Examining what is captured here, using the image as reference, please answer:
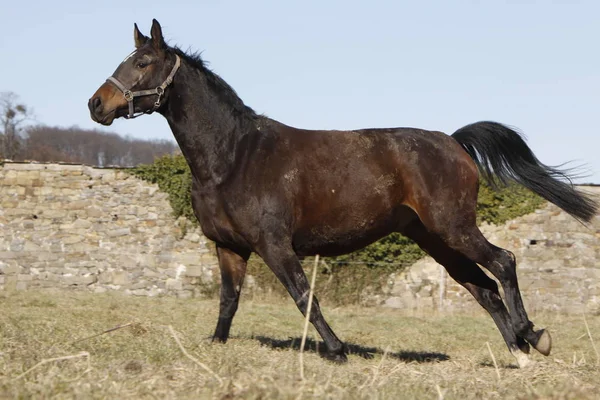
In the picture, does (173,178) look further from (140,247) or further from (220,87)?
(220,87)

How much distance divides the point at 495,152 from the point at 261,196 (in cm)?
242

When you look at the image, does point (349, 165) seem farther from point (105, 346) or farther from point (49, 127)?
point (49, 127)

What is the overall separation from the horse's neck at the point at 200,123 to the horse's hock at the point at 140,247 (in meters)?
10.4

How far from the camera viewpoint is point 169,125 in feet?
23.1

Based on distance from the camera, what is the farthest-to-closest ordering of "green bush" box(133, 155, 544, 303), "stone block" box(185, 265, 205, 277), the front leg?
"stone block" box(185, 265, 205, 277) < "green bush" box(133, 155, 544, 303) < the front leg

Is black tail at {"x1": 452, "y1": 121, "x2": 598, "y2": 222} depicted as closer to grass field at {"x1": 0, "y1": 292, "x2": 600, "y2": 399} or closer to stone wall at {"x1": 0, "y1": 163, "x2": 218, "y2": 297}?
grass field at {"x1": 0, "y1": 292, "x2": 600, "y2": 399}

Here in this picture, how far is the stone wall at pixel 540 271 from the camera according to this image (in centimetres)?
1688

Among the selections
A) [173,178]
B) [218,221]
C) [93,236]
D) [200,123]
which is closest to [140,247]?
[93,236]

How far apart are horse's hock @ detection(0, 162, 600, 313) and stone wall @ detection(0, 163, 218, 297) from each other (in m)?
0.02

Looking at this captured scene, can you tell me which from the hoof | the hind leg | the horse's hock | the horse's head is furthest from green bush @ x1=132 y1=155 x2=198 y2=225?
the hoof

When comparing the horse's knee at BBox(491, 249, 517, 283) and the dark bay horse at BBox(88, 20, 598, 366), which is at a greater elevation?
the dark bay horse at BBox(88, 20, 598, 366)

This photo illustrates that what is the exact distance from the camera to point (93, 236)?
57.8ft

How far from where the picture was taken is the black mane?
23.1 ft

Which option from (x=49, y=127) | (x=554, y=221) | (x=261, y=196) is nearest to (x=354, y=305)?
(x=554, y=221)
